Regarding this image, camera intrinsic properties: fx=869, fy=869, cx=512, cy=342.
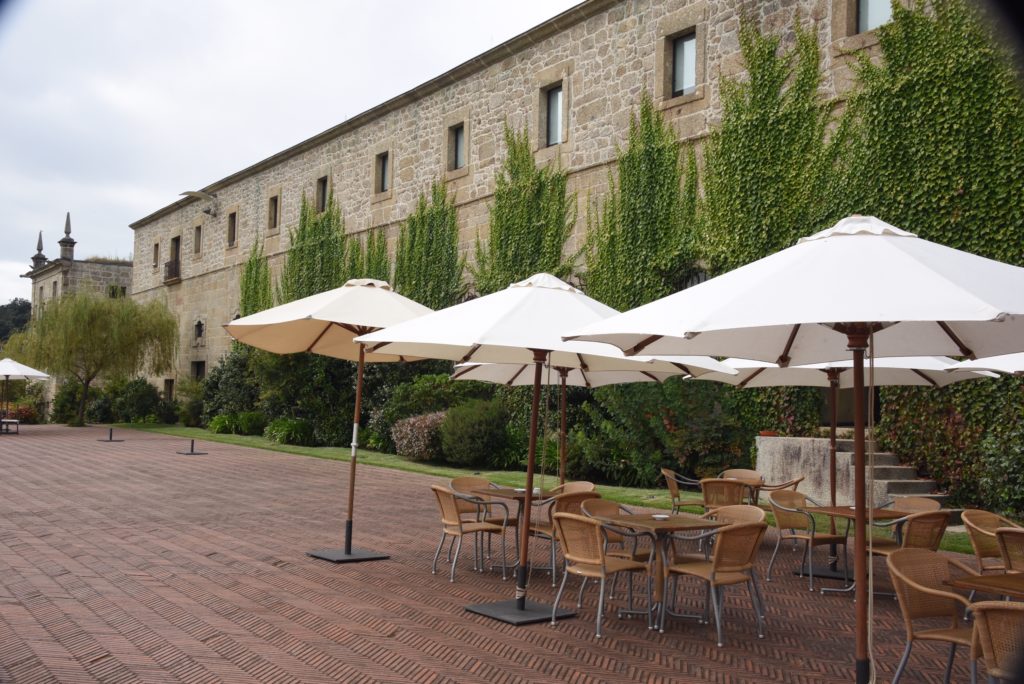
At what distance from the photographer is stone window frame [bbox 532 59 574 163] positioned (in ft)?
63.1

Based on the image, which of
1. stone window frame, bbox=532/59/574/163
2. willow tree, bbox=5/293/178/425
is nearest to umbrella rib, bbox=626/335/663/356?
stone window frame, bbox=532/59/574/163

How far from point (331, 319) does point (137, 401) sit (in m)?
29.7

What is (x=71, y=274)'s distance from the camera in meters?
49.4

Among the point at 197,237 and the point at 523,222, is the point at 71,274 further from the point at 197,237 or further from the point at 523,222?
the point at 523,222

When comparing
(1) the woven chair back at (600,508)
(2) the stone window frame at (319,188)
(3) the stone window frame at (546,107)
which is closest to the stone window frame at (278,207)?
(2) the stone window frame at (319,188)

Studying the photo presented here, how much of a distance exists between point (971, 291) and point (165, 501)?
37.8ft

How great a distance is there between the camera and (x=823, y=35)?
14570 millimetres

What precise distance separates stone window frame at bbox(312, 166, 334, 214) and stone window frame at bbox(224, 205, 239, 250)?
625cm

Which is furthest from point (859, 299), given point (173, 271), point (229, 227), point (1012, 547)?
point (173, 271)

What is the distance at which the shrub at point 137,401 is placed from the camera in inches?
1380

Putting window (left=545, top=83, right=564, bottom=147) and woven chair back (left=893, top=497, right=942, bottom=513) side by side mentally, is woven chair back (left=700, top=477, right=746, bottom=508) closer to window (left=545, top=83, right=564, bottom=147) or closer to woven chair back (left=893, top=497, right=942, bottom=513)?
woven chair back (left=893, top=497, right=942, bottom=513)

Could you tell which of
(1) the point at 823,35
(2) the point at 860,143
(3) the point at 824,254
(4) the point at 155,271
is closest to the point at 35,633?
(3) the point at 824,254

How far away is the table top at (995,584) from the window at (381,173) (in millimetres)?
21813

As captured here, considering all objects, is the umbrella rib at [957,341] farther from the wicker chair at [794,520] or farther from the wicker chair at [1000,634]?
the wicker chair at [794,520]
